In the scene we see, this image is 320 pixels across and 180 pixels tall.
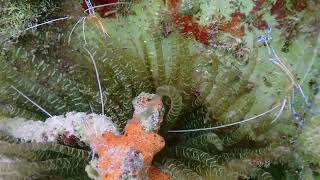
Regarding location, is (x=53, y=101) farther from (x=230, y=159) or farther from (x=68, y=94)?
(x=230, y=159)

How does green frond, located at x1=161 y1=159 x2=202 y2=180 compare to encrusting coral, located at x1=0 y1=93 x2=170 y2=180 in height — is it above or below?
below

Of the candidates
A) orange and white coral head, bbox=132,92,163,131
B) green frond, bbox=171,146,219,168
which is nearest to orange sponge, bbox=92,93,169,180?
orange and white coral head, bbox=132,92,163,131

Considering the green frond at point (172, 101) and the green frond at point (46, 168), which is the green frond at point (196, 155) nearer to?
the green frond at point (172, 101)

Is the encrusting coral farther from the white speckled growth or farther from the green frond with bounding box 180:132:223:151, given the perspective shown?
the green frond with bounding box 180:132:223:151

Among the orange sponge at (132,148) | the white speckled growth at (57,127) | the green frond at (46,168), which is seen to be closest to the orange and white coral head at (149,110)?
the orange sponge at (132,148)

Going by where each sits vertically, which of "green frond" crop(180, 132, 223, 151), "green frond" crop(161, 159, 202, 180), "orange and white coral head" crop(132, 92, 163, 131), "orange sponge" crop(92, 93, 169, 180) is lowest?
"green frond" crop(161, 159, 202, 180)

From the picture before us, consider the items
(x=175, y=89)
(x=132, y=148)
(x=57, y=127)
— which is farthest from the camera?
(x=57, y=127)

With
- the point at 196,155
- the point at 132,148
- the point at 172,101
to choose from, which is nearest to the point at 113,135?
the point at 132,148

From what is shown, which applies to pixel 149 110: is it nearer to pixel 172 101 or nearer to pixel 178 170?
pixel 172 101
